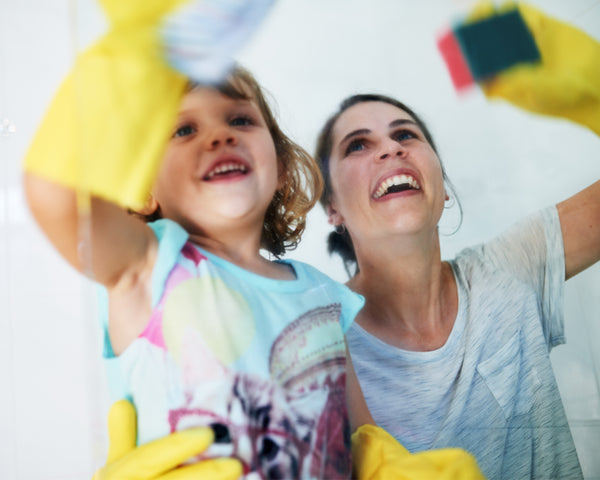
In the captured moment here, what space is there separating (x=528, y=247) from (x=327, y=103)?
388 millimetres

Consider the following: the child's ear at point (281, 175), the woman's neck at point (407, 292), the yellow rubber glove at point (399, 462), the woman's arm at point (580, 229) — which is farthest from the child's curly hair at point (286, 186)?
the woman's arm at point (580, 229)

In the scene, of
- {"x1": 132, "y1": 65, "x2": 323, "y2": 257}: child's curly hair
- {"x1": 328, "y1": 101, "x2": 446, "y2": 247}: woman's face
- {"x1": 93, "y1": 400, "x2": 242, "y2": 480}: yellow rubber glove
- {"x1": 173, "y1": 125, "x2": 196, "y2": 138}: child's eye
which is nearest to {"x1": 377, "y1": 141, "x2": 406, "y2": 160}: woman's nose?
{"x1": 328, "y1": 101, "x2": 446, "y2": 247}: woman's face

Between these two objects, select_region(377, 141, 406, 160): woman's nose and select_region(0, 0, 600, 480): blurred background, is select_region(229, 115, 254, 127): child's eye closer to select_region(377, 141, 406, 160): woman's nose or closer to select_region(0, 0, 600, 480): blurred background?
select_region(0, 0, 600, 480): blurred background

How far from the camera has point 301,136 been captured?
791 mm

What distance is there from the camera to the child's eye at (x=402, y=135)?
84 cm

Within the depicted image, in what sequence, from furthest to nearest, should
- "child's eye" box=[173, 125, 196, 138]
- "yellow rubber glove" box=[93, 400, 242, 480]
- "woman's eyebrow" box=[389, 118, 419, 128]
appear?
"woman's eyebrow" box=[389, 118, 419, 128]
"child's eye" box=[173, 125, 196, 138]
"yellow rubber glove" box=[93, 400, 242, 480]

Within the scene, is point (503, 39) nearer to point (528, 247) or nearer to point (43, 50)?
point (528, 247)

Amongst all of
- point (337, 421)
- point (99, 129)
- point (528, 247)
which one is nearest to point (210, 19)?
point (99, 129)

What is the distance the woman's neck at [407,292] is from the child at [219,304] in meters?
0.12

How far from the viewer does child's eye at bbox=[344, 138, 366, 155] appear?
0.82 metres

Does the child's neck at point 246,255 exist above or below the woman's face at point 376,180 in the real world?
below

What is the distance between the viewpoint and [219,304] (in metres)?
0.59

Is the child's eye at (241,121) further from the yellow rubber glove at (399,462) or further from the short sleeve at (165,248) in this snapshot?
the yellow rubber glove at (399,462)

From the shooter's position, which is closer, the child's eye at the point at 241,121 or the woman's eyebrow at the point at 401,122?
the child's eye at the point at 241,121
